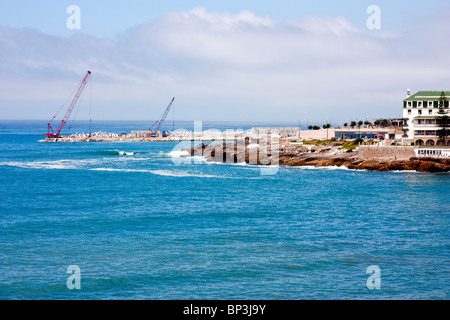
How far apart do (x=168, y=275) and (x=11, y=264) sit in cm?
1134

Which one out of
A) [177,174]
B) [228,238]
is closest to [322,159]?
[177,174]

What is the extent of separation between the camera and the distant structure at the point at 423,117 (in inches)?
3912

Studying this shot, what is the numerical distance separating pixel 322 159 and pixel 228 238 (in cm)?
6207

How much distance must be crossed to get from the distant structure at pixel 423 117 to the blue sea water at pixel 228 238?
25932 millimetres

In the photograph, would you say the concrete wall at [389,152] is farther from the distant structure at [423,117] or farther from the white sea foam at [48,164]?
the white sea foam at [48,164]

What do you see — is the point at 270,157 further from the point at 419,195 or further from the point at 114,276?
the point at 114,276

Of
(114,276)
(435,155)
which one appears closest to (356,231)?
(114,276)

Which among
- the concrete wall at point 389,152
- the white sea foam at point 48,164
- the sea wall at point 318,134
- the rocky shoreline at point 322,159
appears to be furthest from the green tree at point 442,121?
the white sea foam at point 48,164

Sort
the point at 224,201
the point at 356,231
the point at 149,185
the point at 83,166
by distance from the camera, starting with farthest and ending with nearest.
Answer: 1. the point at 83,166
2. the point at 149,185
3. the point at 224,201
4. the point at 356,231

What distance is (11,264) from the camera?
3272 centimetres

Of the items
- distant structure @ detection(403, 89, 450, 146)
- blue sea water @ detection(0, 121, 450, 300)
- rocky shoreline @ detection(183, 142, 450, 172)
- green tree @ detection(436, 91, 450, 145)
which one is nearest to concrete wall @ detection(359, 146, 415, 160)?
rocky shoreline @ detection(183, 142, 450, 172)

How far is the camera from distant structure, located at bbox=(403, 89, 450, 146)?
9938cm

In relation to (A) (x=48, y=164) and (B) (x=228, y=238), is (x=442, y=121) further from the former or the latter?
(A) (x=48, y=164)
